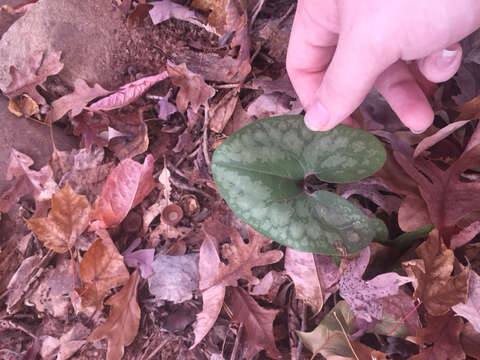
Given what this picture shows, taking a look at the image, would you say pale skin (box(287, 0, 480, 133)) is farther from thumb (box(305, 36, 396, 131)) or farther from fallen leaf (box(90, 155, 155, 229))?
fallen leaf (box(90, 155, 155, 229))

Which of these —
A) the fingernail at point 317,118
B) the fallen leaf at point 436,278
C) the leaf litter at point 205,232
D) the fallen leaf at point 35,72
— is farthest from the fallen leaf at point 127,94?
the fallen leaf at point 436,278

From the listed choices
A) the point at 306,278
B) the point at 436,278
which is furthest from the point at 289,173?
the point at 436,278

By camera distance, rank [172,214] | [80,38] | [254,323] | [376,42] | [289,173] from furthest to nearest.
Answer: [80,38] < [172,214] < [254,323] < [289,173] < [376,42]

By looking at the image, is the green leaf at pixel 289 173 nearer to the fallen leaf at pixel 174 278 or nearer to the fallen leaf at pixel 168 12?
the fallen leaf at pixel 174 278

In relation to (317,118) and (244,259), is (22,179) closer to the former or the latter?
(244,259)

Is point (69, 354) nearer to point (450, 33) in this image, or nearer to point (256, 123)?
point (256, 123)

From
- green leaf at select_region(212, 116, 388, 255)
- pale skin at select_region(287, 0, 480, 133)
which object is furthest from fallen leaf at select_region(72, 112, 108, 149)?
pale skin at select_region(287, 0, 480, 133)
